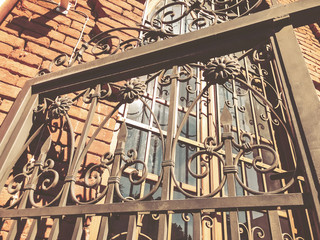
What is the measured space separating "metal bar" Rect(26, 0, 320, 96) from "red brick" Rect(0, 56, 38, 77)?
0.32 m

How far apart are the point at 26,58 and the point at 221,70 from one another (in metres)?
1.61

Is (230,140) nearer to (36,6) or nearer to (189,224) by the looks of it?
(189,224)

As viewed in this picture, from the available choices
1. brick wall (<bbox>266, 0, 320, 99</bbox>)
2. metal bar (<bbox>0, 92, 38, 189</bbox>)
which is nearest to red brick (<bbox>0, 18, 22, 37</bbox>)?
metal bar (<bbox>0, 92, 38, 189</bbox>)

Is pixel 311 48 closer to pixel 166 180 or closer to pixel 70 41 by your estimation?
pixel 70 41

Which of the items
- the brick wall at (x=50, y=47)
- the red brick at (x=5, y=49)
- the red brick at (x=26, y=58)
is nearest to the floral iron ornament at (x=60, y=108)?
the brick wall at (x=50, y=47)

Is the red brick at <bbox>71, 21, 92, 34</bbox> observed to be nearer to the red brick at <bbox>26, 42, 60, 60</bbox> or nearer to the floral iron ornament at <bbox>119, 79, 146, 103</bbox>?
the red brick at <bbox>26, 42, 60, 60</bbox>

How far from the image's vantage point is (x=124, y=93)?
132cm

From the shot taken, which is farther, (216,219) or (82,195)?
(216,219)

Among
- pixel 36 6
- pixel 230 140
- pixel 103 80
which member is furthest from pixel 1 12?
pixel 230 140

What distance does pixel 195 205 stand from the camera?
2.90ft

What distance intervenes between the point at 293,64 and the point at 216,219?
1.29 metres

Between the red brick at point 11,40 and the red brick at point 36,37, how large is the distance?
2.7 inches

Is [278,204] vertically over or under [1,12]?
under

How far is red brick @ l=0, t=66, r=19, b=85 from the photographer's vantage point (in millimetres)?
1729
